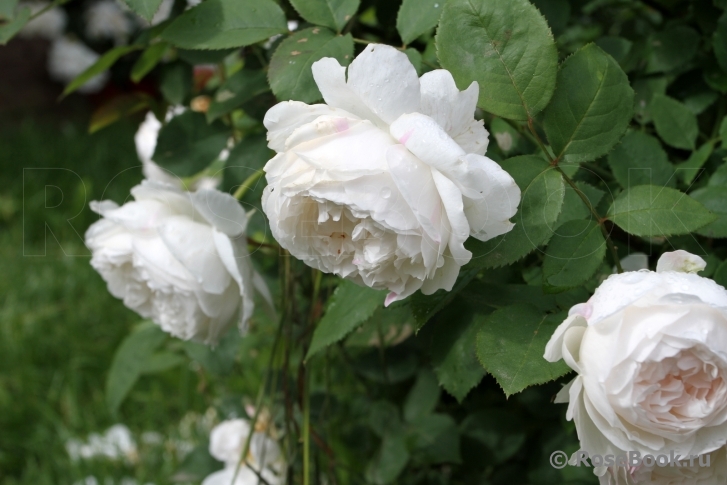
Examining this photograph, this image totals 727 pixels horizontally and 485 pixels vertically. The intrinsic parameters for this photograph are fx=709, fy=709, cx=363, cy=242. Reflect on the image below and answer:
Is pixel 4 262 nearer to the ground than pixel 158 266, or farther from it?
nearer to the ground

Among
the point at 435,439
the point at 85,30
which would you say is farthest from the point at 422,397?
the point at 85,30

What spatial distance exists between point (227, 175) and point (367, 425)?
1.54 feet

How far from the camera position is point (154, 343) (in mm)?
937

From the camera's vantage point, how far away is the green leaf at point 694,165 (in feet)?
2.01

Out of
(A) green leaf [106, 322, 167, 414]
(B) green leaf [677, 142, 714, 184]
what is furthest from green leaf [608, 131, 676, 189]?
(A) green leaf [106, 322, 167, 414]

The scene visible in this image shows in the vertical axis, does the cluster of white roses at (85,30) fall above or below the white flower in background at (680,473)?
below

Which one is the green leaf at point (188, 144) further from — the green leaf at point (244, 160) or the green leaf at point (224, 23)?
the green leaf at point (224, 23)

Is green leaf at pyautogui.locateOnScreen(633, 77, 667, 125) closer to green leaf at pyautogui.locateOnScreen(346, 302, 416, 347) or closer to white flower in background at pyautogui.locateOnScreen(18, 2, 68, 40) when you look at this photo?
green leaf at pyautogui.locateOnScreen(346, 302, 416, 347)

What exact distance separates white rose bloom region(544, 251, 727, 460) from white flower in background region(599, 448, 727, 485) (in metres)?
0.03

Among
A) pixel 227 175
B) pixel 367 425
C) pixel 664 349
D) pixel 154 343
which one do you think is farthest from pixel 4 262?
pixel 664 349

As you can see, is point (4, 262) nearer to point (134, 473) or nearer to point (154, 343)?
point (134, 473)

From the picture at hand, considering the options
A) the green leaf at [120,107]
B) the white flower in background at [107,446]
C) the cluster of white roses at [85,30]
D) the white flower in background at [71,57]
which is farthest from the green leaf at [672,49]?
the white flower in background at [71,57]

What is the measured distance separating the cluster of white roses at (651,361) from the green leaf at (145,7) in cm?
36

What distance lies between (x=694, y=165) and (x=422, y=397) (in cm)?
42
